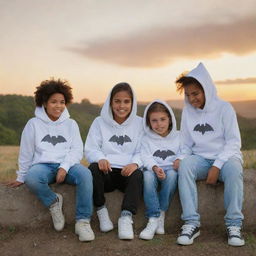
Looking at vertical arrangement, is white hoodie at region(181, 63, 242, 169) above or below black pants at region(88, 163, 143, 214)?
above

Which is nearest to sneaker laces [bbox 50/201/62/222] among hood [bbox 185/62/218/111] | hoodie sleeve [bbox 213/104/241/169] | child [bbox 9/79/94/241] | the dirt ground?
child [bbox 9/79/94/241]

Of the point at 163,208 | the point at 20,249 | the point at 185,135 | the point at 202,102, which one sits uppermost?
the point at 202,102

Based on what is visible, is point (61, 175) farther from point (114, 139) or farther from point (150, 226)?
point (150, 226)

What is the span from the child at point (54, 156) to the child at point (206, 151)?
1.12m

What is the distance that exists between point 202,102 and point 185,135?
47cm

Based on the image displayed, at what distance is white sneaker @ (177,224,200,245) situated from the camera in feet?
14.9

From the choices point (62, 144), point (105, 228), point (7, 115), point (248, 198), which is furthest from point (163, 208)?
point (7, 115)

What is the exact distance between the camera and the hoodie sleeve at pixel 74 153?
489cm

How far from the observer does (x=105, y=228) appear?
4879mm

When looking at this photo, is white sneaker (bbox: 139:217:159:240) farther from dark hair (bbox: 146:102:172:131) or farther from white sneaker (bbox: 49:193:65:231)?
dark hair (bbox: 146:102:172:131)

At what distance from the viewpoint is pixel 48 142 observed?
16.8ft

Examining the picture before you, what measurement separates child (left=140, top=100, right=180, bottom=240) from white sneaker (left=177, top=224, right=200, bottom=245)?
0.33 m

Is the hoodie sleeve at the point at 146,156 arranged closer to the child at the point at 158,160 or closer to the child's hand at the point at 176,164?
the child at the point at 158,160

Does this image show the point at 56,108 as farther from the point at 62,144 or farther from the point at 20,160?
the point at 20,160
